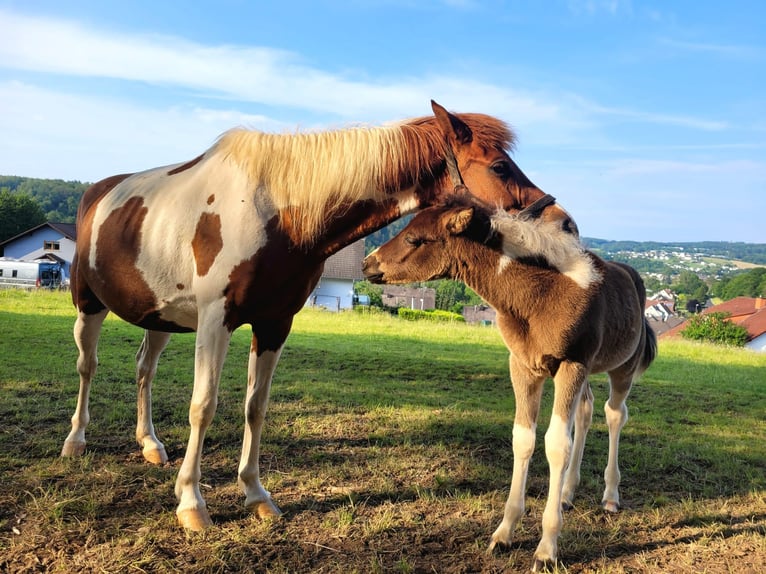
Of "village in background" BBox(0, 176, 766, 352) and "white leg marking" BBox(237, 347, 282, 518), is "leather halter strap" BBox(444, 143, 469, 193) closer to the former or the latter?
"white leg marking" BBox(237, 347, 282, 518)

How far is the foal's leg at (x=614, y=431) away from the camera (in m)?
4.43

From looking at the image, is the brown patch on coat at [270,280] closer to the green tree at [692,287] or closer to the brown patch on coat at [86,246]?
the brown patch on coat at [86,246]

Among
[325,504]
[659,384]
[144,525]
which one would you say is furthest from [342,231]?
[659,384]

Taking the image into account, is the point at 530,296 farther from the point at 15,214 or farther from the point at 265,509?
the point at 15,214

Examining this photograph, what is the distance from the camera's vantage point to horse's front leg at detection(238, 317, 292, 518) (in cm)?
417

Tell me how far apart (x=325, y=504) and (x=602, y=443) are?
353cm

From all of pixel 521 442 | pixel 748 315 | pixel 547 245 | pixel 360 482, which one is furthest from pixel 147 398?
pixel 748 315

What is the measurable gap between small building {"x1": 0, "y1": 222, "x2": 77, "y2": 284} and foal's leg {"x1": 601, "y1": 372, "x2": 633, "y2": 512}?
147ft

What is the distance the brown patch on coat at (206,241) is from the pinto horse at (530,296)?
3.30ft

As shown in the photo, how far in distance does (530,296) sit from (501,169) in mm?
820

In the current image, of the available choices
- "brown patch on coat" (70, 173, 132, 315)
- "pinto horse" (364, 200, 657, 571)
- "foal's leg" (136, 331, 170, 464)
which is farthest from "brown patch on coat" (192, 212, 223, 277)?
"foal's leg" (136, 331, 170, 464)

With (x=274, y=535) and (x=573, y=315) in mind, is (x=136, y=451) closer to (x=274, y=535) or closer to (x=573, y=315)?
(x=274, y=535)

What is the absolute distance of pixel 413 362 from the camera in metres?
11.9

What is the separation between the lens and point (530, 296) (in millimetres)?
3605
